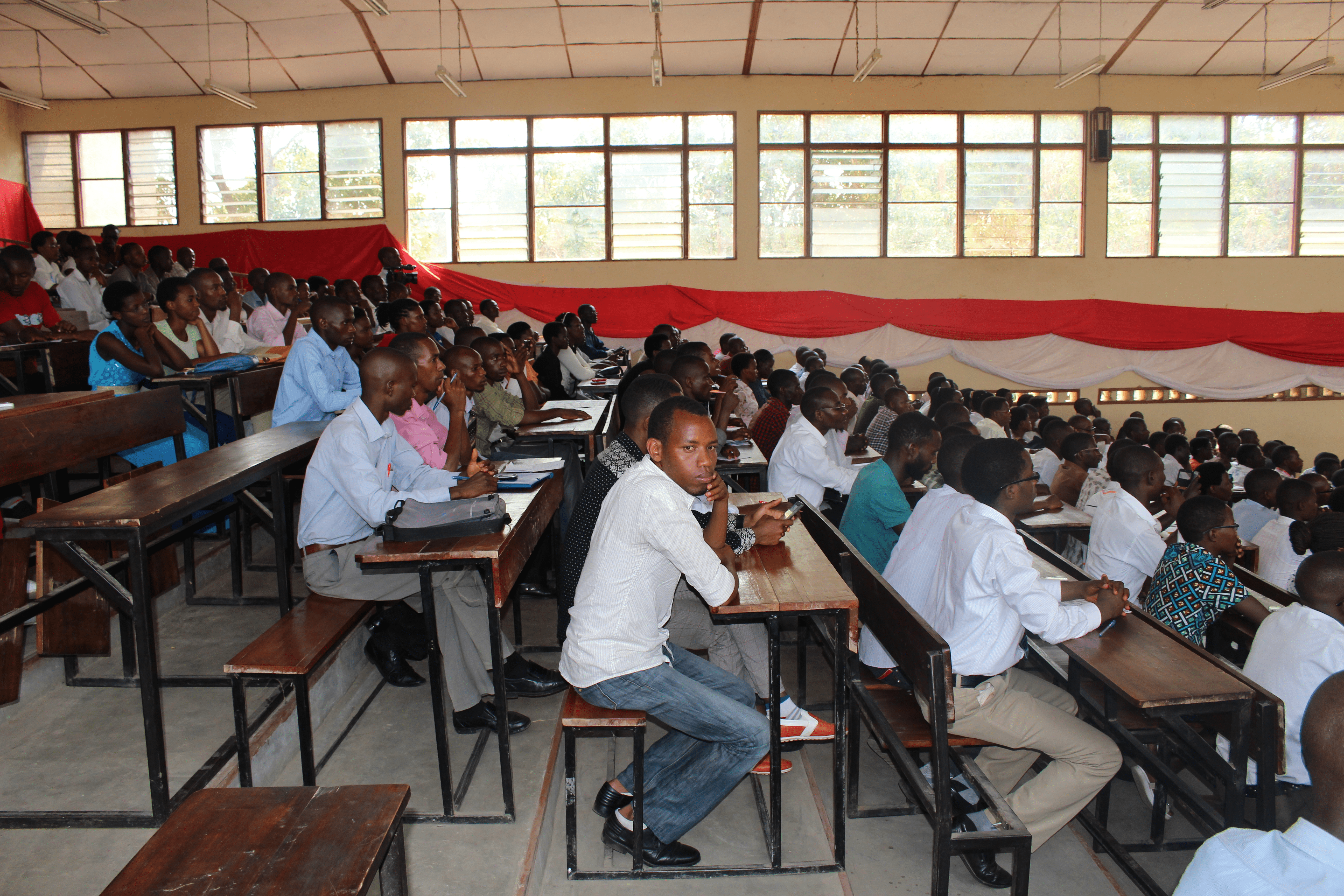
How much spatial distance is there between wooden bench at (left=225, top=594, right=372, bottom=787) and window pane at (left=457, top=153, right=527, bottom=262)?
10114mm

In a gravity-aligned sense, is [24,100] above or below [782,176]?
above

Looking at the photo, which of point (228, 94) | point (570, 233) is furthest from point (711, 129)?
point (228, 94)

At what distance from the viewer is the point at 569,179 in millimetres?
12156

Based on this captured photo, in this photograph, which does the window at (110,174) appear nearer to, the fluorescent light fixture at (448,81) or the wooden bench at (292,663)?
the fluorescent light fixture at (448,81)

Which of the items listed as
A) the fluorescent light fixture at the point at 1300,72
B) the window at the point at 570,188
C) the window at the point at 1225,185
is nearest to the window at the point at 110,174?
the window at the point at 570,188

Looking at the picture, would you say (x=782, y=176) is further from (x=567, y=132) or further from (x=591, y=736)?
(x=591, y=736)

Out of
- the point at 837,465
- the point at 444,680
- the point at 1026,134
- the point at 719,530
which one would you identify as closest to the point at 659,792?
the point at 719,530

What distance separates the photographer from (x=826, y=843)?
267 cm

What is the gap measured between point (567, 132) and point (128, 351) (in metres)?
8.94

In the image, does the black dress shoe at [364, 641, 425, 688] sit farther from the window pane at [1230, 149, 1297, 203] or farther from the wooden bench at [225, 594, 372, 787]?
the window pane at [1230, 149, 1297, 203]

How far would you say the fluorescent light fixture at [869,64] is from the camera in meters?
9.70

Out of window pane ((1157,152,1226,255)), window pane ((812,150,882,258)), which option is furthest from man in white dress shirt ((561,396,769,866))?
window pane ((1157,152,1226,255))

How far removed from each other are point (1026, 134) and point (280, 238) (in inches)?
412

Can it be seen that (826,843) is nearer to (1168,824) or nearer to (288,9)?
(1168,824)
